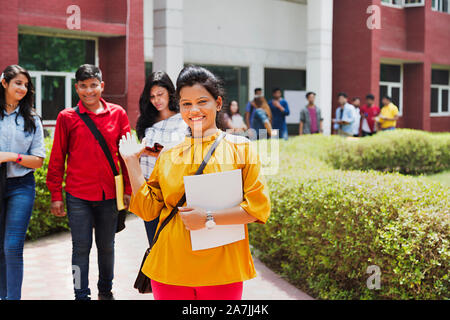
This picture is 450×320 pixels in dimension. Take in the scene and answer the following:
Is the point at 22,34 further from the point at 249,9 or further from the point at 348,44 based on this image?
the point at 348,44

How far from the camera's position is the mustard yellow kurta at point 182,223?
2512 mm

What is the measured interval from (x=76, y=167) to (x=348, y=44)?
16183 mm

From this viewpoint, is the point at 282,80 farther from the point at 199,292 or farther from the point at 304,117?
the point at 199,292

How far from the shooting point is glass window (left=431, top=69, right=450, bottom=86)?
23422 mm

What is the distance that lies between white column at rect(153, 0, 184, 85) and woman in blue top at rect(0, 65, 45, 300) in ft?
28.2

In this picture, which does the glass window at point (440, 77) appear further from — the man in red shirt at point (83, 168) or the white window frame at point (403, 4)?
the man in red shirt at point (83, 168)

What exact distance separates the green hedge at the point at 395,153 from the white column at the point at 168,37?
13.8 ft

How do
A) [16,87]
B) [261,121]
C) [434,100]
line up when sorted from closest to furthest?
[16,87] < [261,121] < [434,100]

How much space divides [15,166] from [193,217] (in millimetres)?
2262

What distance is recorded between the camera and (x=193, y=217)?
243 centimetres

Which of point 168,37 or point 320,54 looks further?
point 320,54

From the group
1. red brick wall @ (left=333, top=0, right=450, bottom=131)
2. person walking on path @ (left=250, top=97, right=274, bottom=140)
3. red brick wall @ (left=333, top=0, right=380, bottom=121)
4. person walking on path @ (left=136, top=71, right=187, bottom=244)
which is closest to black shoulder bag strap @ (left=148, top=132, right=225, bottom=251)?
person walking on path @ (left=136, top=71, right=187, bottom=244)

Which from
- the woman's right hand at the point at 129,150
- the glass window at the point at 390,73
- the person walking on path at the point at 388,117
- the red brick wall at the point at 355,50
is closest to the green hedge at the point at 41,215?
the woman's right hand at the point at 129,150

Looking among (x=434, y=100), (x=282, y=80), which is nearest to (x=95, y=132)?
(x=282, y=80)
